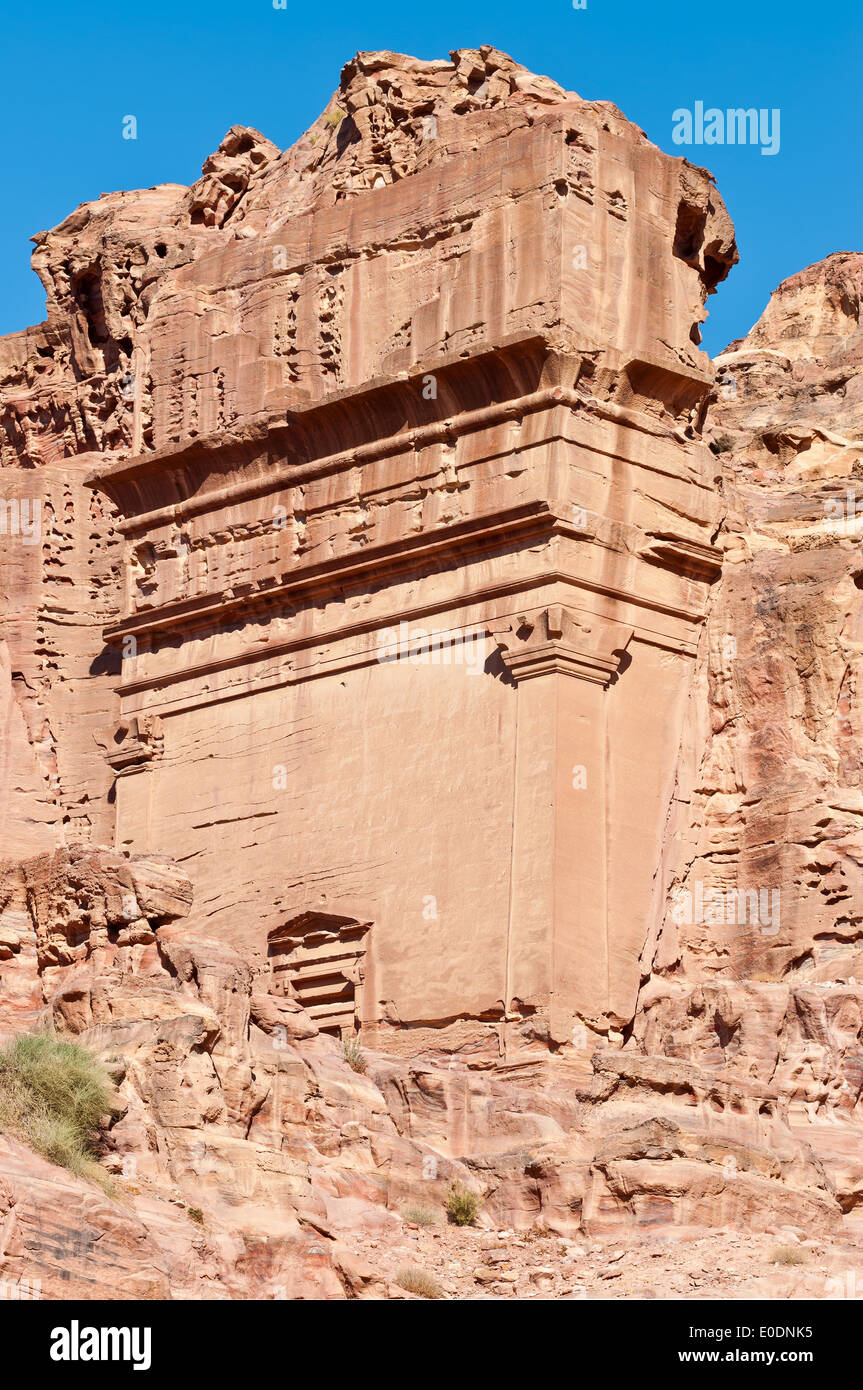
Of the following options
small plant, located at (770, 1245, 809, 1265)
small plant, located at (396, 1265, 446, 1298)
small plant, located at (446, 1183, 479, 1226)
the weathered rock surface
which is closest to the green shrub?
the weathered rock surface

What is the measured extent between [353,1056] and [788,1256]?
5580 millimetres

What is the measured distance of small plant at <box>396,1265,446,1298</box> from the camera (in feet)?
72.3

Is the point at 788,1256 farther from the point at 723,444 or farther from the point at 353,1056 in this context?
the point at 723,444

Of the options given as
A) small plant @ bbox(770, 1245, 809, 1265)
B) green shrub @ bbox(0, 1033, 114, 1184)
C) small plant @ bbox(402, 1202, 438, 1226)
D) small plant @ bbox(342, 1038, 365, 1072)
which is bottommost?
small plant @ bbox(770, 1245, 809, 1265)

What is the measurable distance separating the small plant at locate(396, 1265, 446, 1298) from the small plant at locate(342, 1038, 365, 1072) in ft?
16.0

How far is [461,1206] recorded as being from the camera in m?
24.5

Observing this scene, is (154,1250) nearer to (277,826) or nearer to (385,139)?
(277,826)

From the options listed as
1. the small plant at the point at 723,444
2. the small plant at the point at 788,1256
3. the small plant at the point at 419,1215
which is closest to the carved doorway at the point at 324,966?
the small plant at the point at 419,1215

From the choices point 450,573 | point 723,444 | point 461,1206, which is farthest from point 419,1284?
point 723,444

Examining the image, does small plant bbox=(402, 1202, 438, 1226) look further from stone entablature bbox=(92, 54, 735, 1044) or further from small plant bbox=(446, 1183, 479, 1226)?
stone entablature bbox=(92, 54, 735, 1044)

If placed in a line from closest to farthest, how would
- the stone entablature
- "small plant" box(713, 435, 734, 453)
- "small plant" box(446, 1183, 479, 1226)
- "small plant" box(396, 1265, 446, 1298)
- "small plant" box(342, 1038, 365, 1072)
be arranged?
"small plant" box(396, 1265, 446, 1298) → "small plant" box(446, 1183, 479, 1226) → "small plant" box(342, 1038, 365, 1072) → the stone entablature → "small plant" box(713, 435, 734, 453)

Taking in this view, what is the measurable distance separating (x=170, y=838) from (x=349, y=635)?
314 cm

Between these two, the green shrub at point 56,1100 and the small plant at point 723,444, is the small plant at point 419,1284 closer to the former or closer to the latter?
the green shrub at point 56,1100
